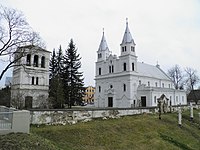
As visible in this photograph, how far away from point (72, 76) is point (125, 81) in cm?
1262

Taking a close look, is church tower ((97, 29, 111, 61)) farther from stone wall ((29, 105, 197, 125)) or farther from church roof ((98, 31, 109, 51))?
stone wall ((29, 105, 197, 125))

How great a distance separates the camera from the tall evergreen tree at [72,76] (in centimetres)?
3551

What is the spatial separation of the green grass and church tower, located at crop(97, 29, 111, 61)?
96.6 feet

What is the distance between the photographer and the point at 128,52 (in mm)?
44156

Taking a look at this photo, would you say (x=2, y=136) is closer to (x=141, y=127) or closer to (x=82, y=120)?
(x=82, y=120)

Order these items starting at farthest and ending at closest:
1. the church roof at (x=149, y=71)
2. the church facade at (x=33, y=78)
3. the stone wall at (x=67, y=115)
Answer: the church roof at (x=149, y=71) < the church facade at (x=33, y=78) < the stone wall at (x=67, y=115)

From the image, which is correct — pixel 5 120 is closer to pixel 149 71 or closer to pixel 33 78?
pixel 33 78

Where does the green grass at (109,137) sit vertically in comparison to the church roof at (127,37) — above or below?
below

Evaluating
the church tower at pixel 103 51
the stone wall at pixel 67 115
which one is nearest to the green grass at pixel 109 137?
the stone wall at pixel 67 115

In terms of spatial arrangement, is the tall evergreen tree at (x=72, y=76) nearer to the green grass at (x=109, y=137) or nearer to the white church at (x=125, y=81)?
the white church at (x=125, y=81)

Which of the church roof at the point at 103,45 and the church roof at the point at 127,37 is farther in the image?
the church roof at the point at 103,45

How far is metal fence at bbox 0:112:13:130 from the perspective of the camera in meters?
11.1

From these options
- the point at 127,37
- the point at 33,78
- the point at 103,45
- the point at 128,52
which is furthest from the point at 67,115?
the point at 103,45

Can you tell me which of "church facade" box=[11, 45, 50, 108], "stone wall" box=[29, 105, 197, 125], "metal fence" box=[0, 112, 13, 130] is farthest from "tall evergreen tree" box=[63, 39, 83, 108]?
"metal fence" box=[0, 112, 13, 130]
